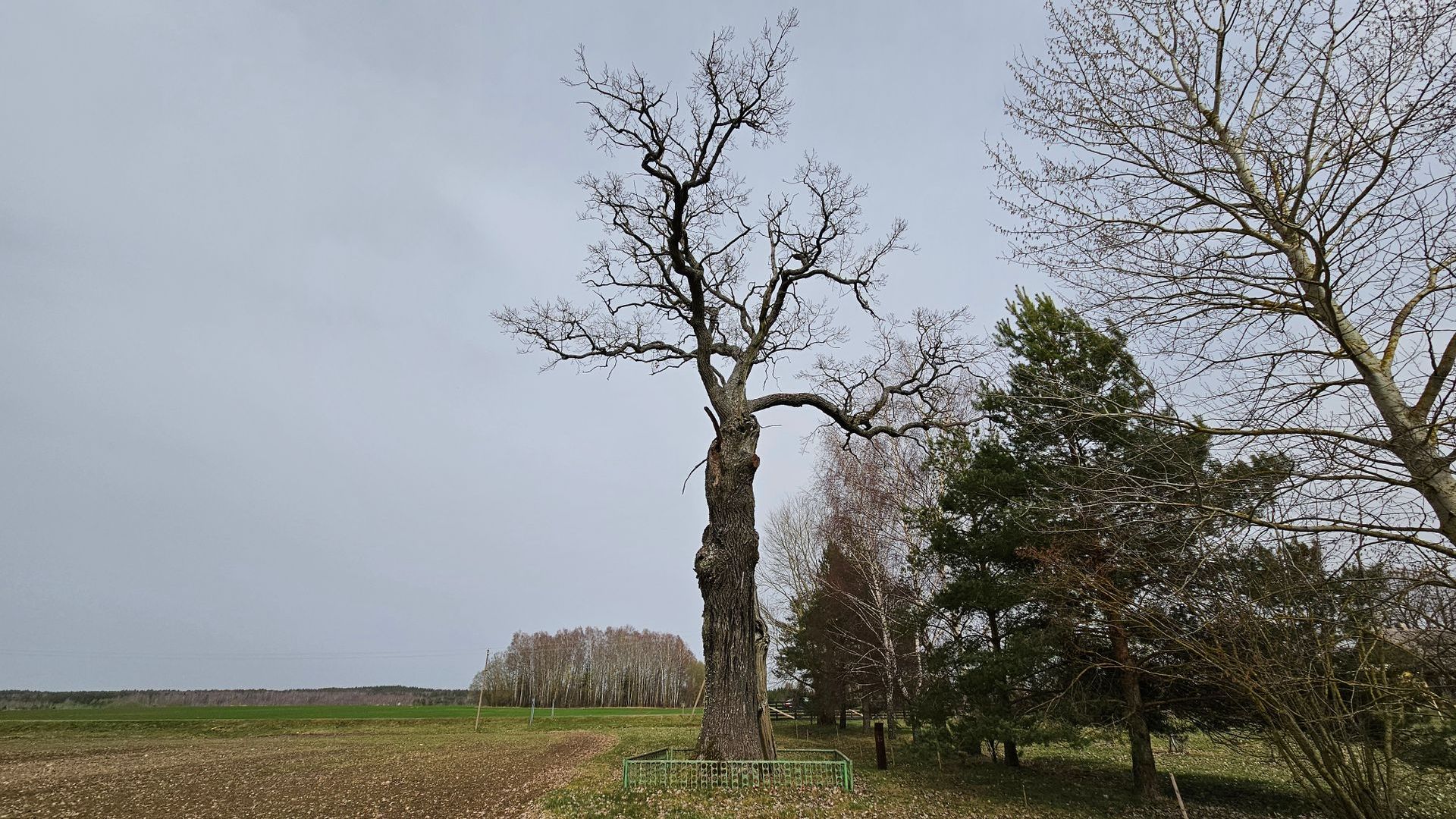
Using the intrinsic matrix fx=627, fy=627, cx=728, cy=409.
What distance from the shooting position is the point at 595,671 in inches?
2985

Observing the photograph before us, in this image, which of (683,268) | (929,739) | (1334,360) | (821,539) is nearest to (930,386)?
(683,268)

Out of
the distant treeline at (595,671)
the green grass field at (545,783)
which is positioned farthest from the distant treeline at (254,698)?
the green grass field at (545,783)

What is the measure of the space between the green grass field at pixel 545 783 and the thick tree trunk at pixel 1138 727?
34 cm

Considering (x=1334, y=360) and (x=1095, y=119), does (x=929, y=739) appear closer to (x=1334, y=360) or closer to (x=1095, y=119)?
(x=1334, y=360)

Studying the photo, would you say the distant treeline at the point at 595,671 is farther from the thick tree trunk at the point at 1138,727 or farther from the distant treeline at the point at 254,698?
the thick tree trunk at the point at 1138,727

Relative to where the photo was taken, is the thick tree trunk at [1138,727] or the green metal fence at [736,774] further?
the thick tree trunk at [1138,727]

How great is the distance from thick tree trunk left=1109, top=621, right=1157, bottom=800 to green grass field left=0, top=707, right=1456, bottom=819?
34 centimetres

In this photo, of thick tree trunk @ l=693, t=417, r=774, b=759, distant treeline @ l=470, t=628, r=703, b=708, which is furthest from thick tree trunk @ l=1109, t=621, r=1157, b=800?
distant treeline @ l=470, t=628, r=703, b=708

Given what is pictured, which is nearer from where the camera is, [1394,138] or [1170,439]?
[1394,138]

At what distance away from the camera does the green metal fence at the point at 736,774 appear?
9172mm

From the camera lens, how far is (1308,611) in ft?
16.5

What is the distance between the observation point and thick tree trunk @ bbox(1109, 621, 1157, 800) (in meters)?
9.81

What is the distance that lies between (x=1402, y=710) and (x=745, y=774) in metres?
7.35

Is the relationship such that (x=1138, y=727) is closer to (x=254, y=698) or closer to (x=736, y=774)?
(x=736, y=774)
